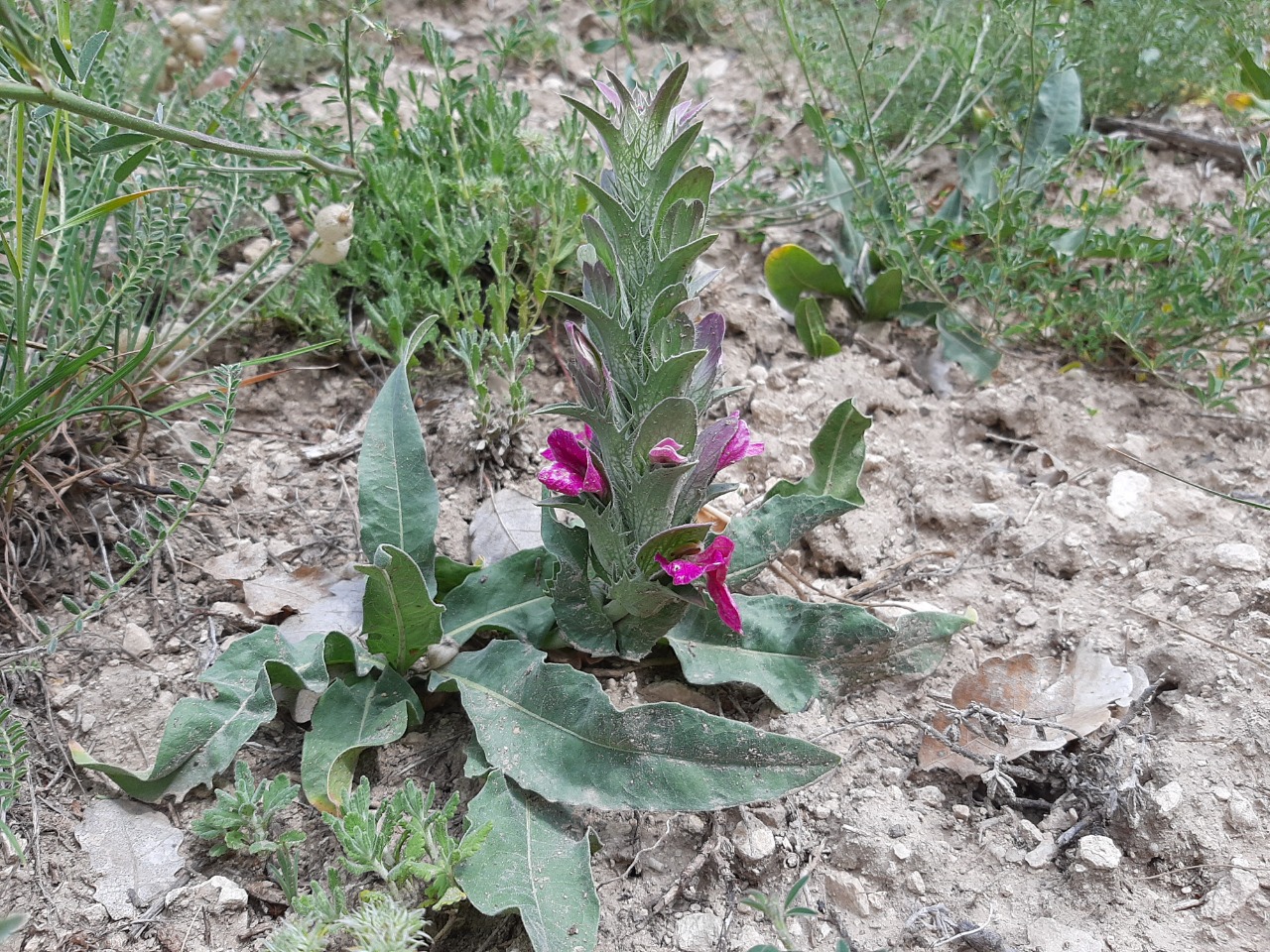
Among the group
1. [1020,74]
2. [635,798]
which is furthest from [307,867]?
[1020,74]

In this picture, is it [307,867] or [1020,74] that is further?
[1020,74]

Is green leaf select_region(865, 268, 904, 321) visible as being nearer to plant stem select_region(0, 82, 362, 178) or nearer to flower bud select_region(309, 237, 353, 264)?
flower bud select_region(309, 237, 353, 264)

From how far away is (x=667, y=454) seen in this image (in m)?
1.50

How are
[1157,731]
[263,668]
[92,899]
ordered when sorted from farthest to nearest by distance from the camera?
[1157,731]
[263,668]
[92,899]

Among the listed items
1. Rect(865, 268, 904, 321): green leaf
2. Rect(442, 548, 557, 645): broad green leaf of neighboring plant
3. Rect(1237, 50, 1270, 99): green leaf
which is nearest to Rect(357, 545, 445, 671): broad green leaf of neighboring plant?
Rect(442, 548, 557, 645): broad green leaf of neighboring plant

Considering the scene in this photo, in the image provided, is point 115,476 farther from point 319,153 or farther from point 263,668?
point 319,153

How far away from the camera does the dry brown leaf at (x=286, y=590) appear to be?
2012 mm

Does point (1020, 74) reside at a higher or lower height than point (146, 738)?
higher

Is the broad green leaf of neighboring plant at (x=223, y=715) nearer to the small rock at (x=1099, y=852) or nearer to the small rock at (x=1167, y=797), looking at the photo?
the small rock at (x=1099, y=852)

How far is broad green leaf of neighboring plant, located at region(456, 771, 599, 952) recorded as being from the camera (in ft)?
4.69

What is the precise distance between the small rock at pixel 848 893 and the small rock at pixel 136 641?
4.71 ft

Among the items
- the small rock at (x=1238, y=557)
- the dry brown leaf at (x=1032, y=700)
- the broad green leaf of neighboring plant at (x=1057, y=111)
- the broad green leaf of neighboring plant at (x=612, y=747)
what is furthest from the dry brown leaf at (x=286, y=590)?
the broad green leaf of neighboring plant at (x=1057, y=111)

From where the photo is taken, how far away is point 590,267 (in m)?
1.58

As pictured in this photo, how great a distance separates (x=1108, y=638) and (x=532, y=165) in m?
1.93
